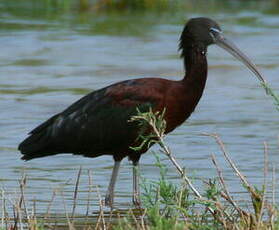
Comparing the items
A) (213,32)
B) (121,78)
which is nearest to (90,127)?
(213,32)

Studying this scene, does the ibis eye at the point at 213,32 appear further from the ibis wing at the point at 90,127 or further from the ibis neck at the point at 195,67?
the ibis wing at the point at 90,127

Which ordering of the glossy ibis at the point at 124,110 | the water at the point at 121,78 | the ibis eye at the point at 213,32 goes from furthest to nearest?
the water at the point at 121,78 < the ibis eye at the point at 213,32 < the glossy ibis at the point at 124,110

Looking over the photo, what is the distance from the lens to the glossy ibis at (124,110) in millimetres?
8445

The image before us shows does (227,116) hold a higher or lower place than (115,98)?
lower

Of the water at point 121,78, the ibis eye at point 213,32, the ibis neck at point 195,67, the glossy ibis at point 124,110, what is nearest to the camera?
the glossy ibis at point 124,110

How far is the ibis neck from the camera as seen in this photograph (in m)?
8.56

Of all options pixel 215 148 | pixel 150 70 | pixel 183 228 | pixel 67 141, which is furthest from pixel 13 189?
pixel 150 70

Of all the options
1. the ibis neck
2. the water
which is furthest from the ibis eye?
the water

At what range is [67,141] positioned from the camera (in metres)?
8.80

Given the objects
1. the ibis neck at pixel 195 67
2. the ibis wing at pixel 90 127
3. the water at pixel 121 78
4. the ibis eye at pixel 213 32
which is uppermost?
the ibis eye at pixel 213 32

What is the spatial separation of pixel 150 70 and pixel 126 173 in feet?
19.1

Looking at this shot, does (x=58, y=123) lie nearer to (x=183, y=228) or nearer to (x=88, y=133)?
(x=88, y=133)

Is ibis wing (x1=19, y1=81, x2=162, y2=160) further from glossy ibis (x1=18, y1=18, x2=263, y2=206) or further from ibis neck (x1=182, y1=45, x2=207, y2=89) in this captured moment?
ibis neck (x1=182, y1=45, x2=207, y2=89)

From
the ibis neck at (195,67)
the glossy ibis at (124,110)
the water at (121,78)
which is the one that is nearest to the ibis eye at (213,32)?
the glossy ibis at (124,110)
